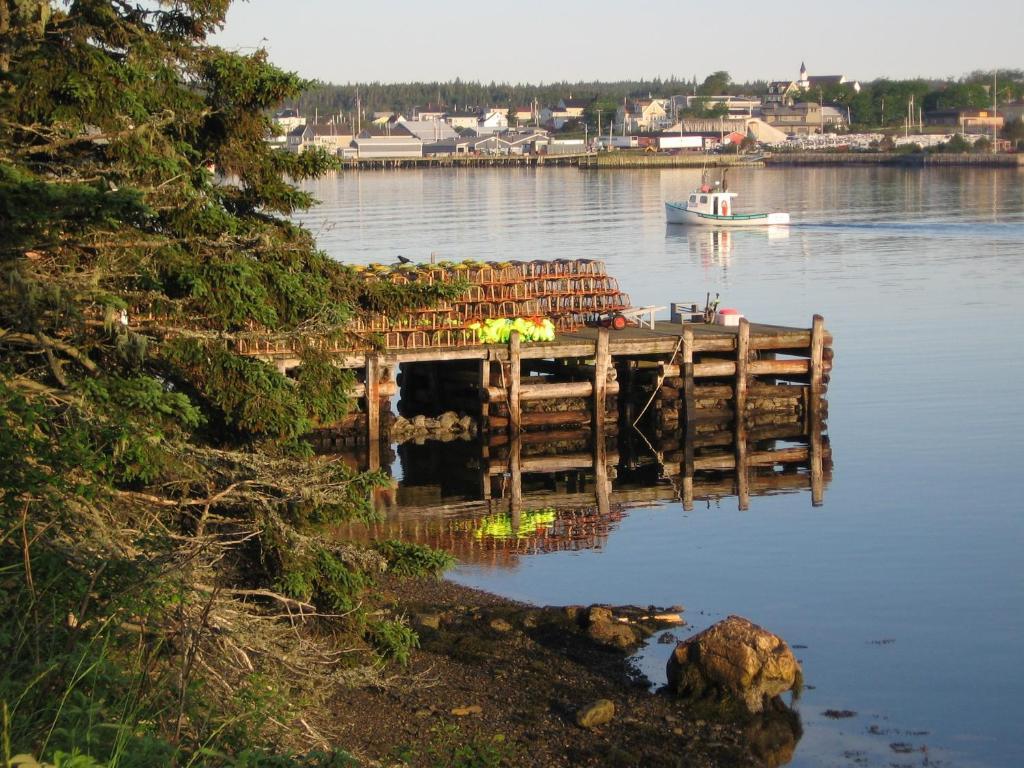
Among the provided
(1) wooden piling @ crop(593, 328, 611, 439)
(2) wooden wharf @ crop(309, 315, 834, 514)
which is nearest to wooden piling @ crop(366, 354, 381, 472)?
(2) wooden wharf @ crop(309, 315, 834, 514)

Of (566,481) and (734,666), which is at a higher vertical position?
(734,666)

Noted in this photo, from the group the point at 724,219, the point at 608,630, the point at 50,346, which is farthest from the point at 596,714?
the point at 724,219

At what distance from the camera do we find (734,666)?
54.9 ft

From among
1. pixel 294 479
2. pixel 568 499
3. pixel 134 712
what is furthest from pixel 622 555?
pixel 134 712

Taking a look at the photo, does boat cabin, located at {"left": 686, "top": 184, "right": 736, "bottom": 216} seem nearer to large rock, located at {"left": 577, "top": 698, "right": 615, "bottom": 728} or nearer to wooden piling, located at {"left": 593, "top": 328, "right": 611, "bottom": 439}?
wooden piling, located at {"left": 593, "top": 328, "right": 611, "bottom": 439}

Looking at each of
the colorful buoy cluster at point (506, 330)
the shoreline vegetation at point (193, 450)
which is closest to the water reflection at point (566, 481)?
the colorful buoy cluster at point (506, 330)

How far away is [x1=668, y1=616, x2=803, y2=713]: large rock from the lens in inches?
658

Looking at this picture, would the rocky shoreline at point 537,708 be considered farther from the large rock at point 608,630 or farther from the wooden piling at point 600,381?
the wooden piling at point 600,381

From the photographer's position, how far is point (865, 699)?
1794cm

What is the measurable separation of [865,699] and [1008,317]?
37.8 m

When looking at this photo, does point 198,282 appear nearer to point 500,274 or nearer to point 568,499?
point 568,499

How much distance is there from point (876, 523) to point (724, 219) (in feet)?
219

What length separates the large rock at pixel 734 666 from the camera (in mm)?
16703

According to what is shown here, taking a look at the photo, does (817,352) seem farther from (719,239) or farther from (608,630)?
(719,239)
